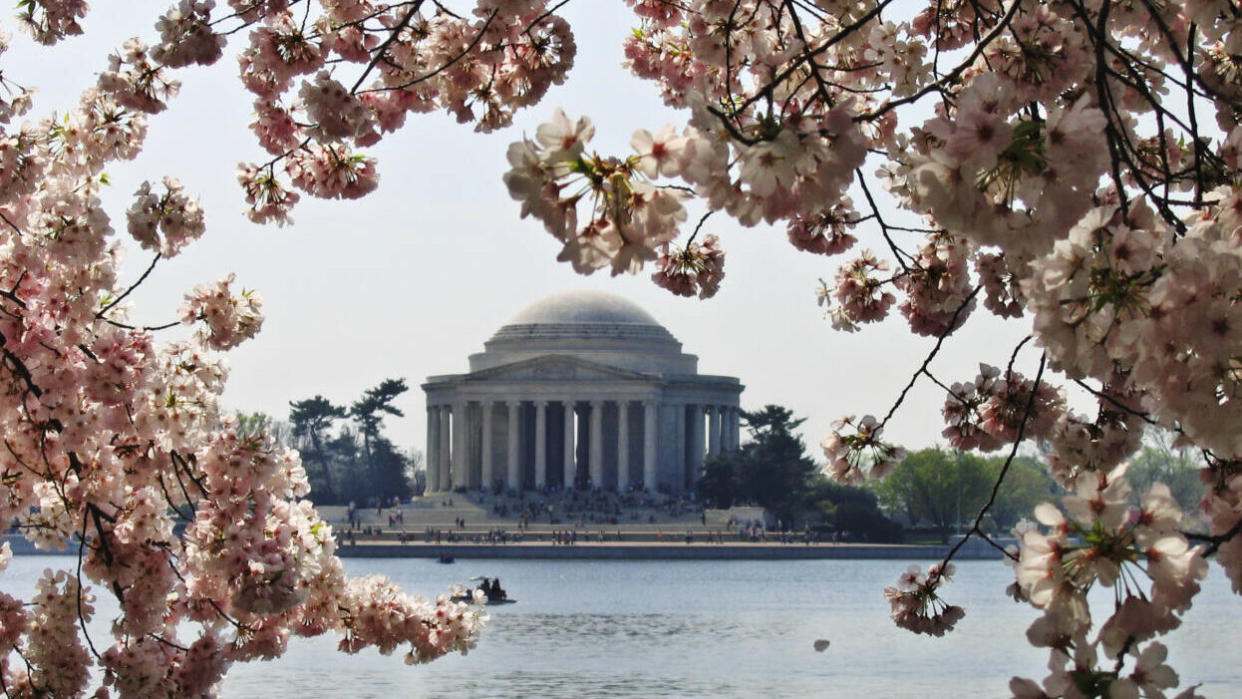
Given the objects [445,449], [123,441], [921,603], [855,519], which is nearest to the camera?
[921,603]

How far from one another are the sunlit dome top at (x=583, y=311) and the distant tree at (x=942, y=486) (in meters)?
20.6

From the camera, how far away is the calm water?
35531mm

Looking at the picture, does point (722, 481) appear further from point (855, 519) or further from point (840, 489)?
point (855, 519)

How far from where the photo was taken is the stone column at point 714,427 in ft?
411

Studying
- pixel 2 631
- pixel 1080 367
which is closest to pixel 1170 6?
pixel 1080 367

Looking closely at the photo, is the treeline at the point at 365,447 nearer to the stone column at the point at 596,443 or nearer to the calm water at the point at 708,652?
the stone column at the point at 596,443

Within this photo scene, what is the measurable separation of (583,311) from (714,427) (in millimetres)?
10932

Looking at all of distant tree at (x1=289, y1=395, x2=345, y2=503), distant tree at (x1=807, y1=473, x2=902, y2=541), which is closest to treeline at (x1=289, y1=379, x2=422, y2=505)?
distant tree at (x1=289, y1=395, x2=345, y2=503)

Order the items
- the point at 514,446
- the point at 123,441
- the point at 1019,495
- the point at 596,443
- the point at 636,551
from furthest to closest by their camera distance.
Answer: the point at 1019,495, the point at 514,446, the point at 596,443, the point at 636,551, the point at 123,441

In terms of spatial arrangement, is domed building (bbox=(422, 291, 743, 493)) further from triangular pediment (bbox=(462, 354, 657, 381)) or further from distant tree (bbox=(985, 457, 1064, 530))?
distant tree (bbox=(985, 457, 1064, 530))

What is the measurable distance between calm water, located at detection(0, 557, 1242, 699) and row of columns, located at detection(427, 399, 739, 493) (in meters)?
48.6

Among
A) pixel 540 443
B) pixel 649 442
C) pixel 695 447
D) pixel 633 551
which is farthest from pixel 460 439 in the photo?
pixel 633 551

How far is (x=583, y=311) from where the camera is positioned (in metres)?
127

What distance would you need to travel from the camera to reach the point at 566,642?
45.8 metres
